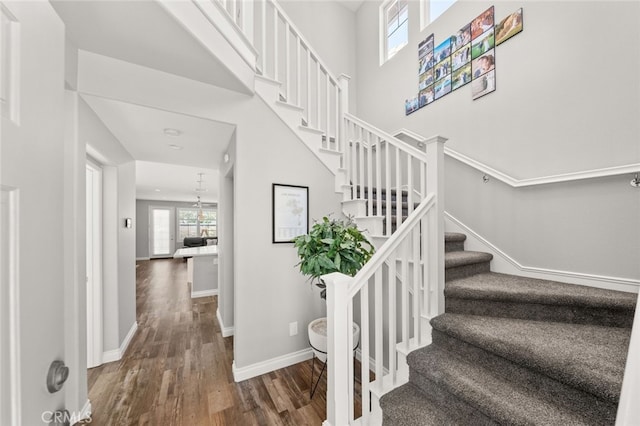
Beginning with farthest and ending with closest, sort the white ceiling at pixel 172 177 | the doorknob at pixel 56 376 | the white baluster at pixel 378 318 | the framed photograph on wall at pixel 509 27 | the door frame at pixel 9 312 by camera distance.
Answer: the white ceiling at pixel 172 177 < the framed photograph on wall at pixel 509 27 < the white baluster at pixel 378 318 < the doorknob at pixel 56 376 < the door frame at pixel 9 312

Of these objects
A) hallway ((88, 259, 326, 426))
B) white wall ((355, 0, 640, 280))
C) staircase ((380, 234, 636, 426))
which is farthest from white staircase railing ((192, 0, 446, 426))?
white wall ((355, 0, 640, 280))

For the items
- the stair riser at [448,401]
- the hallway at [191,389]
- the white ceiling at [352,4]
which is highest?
the white ceiling at [352,4]

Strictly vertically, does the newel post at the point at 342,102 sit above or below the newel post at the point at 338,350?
above

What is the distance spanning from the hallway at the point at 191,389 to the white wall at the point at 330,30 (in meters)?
3.97

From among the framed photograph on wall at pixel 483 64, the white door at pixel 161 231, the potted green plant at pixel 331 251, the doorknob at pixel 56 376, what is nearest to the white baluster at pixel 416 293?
the potted green plant at pixel 331 251

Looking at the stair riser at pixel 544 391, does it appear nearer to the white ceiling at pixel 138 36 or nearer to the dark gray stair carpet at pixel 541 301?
the dark gray stair carpet at pixel 541 301

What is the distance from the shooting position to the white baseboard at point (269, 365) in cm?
207

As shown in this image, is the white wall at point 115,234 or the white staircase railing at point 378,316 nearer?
the white staircase railing at point 378,316

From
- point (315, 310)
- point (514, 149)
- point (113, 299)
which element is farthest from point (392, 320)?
point (113, 299)

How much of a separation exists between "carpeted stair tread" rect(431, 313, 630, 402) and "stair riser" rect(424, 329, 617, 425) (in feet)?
0.14

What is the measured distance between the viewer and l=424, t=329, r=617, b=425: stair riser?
100cm

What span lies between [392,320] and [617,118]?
2.00 m

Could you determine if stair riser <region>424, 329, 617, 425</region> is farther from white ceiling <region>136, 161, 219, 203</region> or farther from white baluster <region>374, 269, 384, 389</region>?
white ceiling <region>136, 161, 219, 203</region>

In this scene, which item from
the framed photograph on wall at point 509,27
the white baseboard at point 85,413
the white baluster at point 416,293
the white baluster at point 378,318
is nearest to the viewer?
the white baluster at point 378,318
